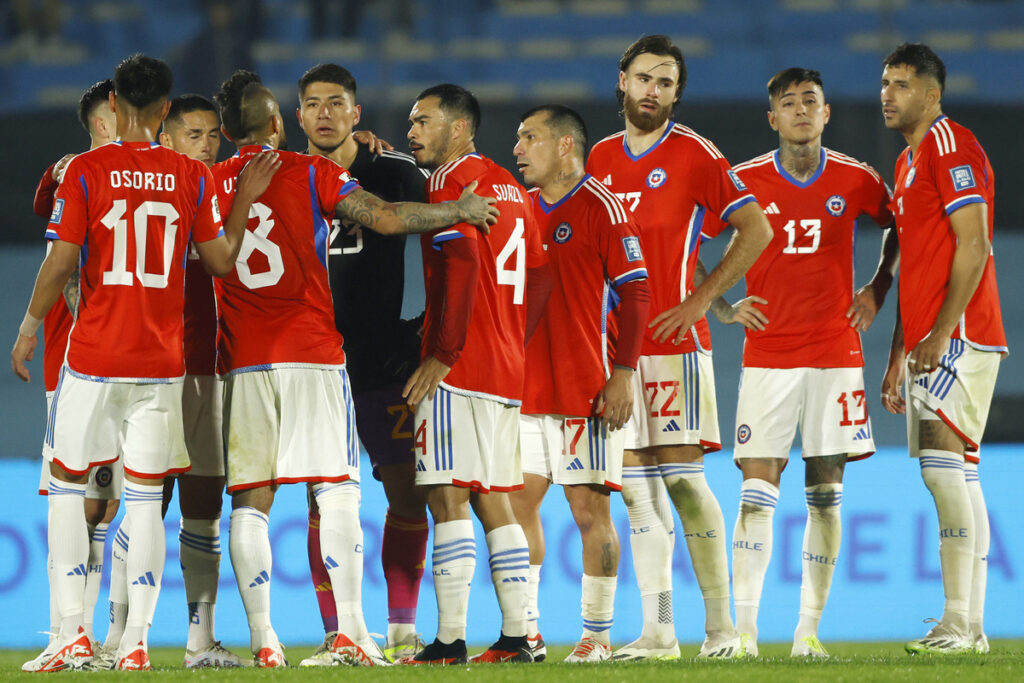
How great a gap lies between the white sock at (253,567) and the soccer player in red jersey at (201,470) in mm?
504

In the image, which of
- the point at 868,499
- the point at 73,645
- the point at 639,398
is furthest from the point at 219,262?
the point at 868,499

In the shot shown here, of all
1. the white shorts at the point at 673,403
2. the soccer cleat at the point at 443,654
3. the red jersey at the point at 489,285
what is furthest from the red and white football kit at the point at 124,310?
the white shorts at the point at 673,403

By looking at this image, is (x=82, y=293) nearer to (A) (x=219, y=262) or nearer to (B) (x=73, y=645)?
(A) (x=219, y=262)

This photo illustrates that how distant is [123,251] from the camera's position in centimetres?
470

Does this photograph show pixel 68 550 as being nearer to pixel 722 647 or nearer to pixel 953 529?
pixel 722 647

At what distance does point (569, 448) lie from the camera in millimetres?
5281

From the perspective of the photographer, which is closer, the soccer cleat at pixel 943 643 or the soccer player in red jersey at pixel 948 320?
the soccer cleat at pixel 943 643

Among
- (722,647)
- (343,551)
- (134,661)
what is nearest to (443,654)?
(343,551)

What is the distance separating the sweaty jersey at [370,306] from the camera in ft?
18.7

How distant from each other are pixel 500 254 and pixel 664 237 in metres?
1.03

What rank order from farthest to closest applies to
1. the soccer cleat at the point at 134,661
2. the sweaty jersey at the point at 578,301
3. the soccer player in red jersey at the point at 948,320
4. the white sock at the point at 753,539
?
the white sock at the point at 753,539 → the soccer player in red jersey at the point at 948,320 → the sweaty jersey at the point at 578,301 → the soccer cleat at the point at 134,661

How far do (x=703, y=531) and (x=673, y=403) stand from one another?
1.92ft

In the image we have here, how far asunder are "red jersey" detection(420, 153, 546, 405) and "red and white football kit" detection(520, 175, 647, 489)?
0.30 m

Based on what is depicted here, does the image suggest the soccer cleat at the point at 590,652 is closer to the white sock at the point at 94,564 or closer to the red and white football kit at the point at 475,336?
the red and white football kit at the point at 475,336
